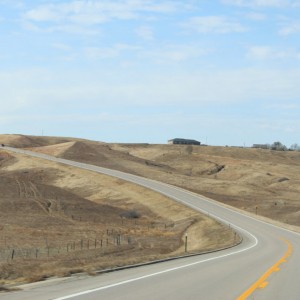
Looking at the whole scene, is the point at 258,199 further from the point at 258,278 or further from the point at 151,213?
the point at 258,278

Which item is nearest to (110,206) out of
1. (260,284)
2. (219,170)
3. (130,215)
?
(130,215)

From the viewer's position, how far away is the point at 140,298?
12.0 m

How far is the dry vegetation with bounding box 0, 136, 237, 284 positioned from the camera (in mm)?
26938

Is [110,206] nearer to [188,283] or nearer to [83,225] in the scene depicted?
[83,225]

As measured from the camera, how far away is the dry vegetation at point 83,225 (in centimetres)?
2694

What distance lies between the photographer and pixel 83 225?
2110 inches

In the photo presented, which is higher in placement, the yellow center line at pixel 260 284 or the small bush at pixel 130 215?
the yellow center line at pixel 260 284

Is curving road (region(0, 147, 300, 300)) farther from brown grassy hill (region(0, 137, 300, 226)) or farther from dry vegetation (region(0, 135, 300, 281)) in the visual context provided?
brown grassy hill (region(0, 137, 300, 226))

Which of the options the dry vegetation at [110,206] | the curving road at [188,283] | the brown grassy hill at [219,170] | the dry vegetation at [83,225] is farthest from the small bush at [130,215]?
the curving road at [188,283]

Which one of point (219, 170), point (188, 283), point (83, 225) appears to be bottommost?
point (83, 225)

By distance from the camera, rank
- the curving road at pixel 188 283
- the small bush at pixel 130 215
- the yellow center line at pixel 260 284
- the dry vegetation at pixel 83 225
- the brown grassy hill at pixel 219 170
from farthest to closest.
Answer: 1. the brown grassy hill at pixel 219 170
2. the small bush at pixel 130 215
3. the dry vegetation at pixel 83 225
4. the yellow center line at pixel 260 284
5. the curving road at pixel 188 283

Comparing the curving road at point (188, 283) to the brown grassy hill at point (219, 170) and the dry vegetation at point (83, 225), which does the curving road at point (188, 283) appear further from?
the brown grassy hill at point (219, 170)

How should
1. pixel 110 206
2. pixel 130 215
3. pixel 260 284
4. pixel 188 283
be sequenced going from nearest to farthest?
pixel 188 283 → pixel 260 284 → pixel 130 215 → pixel 110 206

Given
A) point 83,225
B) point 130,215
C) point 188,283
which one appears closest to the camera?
point 188,283
